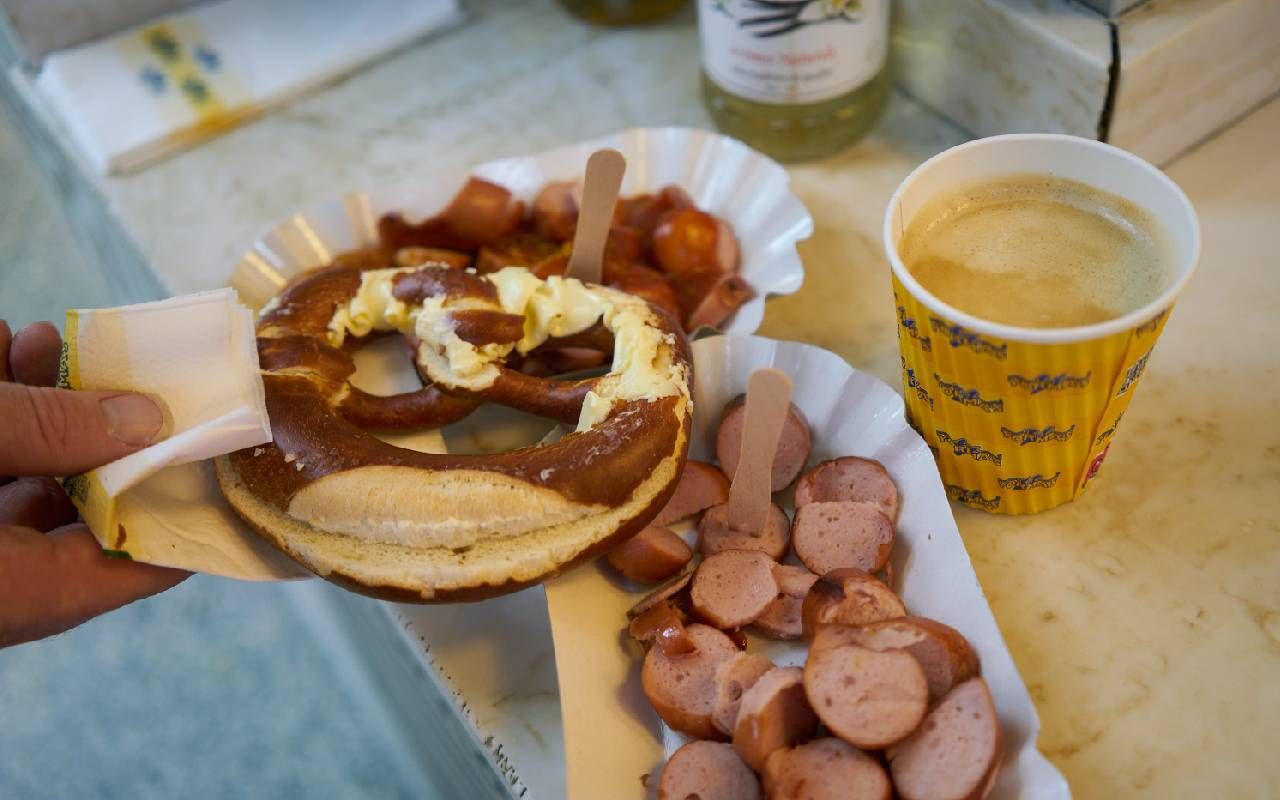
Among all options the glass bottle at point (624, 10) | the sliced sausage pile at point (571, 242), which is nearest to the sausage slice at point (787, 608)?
the sliced sausage pile at point (571, 242)

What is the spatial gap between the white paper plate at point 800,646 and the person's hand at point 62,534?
10.5 inches

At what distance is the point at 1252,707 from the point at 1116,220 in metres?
0.30

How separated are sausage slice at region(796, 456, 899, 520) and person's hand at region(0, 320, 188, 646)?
41 centimetres

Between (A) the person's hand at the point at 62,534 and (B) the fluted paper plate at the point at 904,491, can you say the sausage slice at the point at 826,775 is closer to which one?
(B) the fluted paper plate at the point at 904,491

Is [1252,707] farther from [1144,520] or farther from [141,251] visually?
[141,251]

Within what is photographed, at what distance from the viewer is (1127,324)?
56cm

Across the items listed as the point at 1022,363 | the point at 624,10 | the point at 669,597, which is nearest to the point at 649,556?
A: the point at 669,597

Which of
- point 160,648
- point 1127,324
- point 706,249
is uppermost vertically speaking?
point 1127,324

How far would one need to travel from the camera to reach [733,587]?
66cm

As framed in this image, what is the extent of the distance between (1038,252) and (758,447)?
221 mm

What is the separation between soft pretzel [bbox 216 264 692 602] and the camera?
0.63 m

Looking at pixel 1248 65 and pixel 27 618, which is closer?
pixel 27 618

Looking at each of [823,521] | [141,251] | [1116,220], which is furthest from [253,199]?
[1116,220]

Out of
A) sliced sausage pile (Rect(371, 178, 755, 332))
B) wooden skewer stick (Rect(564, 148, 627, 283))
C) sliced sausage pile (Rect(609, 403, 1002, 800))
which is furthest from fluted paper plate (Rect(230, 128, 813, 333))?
sliced sausage pile (Rect(609, 403, 1002, 800))
